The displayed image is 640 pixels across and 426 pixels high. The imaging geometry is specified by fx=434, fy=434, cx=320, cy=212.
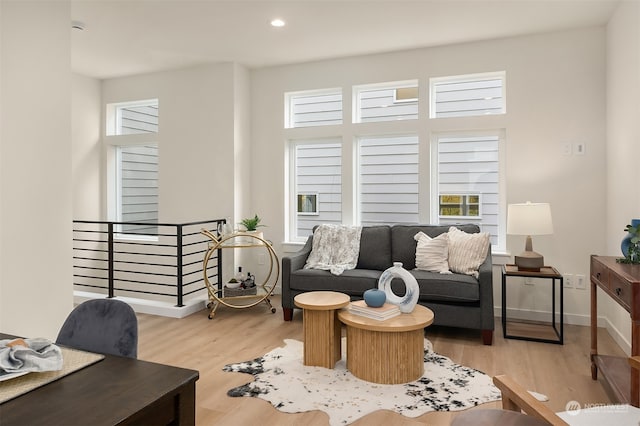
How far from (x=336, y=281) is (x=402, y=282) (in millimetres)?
616

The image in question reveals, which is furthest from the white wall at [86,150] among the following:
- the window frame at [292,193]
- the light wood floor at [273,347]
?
the window frame at [292,193]

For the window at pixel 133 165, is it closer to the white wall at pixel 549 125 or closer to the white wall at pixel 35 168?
the white wall at pixel 35 168

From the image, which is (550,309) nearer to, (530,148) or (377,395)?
(530,148)

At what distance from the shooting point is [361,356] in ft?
9.39

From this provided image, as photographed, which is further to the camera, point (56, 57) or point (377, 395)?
point (56, 57)

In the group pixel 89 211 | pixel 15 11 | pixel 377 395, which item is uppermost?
pixel 15 11

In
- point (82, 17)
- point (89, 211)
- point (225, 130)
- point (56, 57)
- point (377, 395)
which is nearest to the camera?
point (377, 395)

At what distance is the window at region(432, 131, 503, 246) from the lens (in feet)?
14.9

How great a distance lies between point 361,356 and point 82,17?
3761mm

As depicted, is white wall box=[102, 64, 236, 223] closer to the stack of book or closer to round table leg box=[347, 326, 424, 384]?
the stack of book

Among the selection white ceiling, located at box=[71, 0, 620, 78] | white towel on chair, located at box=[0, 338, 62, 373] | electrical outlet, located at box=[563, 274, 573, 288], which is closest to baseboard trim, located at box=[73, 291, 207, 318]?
white ceiling, located at box=[71, 0, 620, 78]

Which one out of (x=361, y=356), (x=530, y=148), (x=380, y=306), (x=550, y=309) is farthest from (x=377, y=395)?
(x=530, y=148)

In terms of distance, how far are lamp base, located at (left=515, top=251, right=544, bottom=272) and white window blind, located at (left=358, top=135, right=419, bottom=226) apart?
4.15ft

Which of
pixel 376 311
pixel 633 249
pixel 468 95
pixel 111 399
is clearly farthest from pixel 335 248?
pixel 111 399
